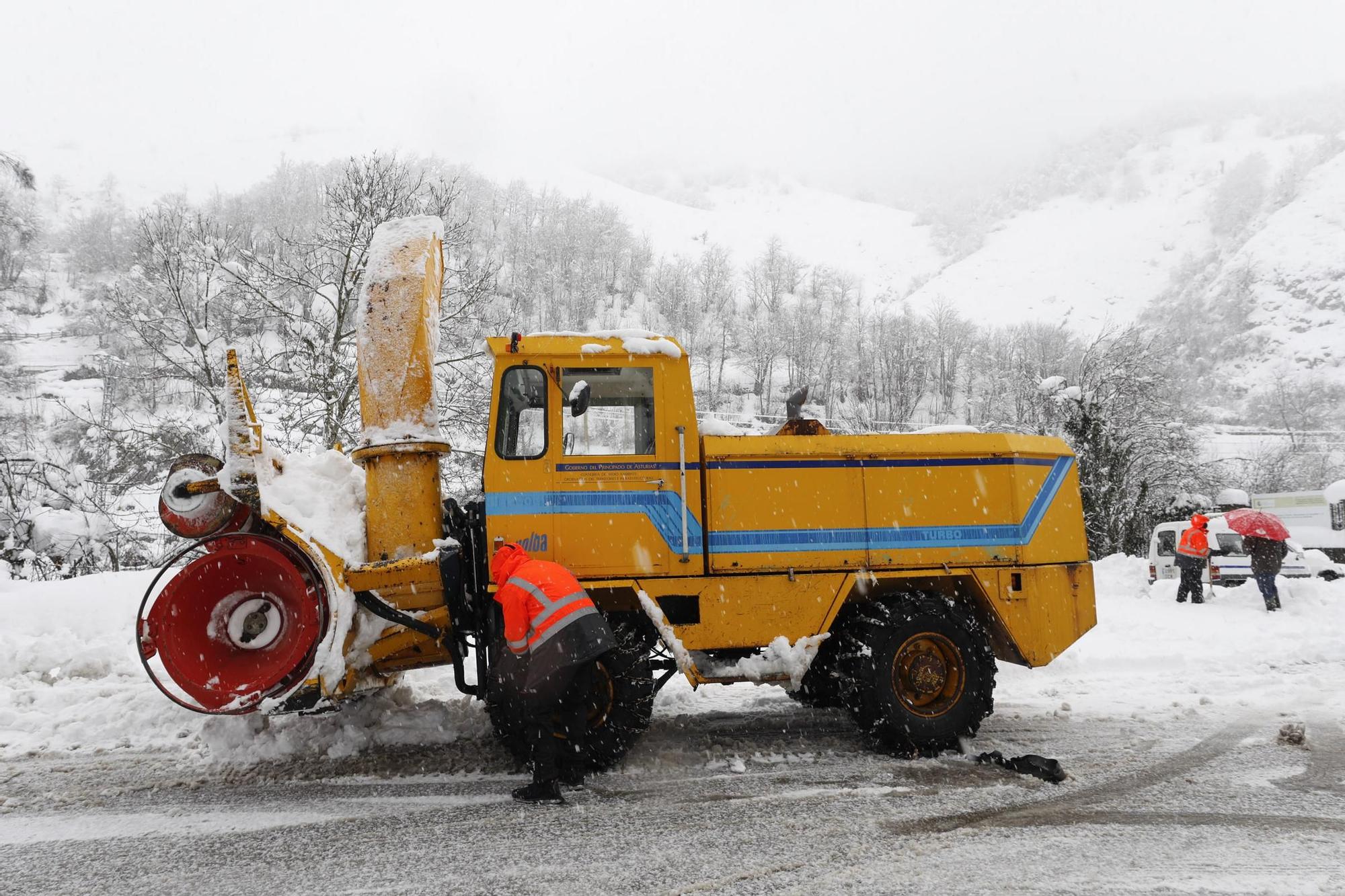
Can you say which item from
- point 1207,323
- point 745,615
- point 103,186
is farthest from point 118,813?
point 103,186

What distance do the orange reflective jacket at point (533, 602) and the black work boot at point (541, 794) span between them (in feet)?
2.57

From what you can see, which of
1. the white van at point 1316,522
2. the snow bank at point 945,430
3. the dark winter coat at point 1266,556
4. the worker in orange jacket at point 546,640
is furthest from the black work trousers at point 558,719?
the white van at point 1316,522

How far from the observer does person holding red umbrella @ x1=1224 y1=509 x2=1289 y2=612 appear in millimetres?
10734

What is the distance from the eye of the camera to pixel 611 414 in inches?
202

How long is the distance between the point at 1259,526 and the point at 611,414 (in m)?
10.7

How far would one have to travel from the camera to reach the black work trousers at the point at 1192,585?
11906 millimetres

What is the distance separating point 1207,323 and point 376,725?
7912 centimetres

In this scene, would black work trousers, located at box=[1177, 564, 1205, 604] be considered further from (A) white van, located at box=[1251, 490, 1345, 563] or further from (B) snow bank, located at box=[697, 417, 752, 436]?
(B) snow bank, located at box=[697, 417, 752, 436]

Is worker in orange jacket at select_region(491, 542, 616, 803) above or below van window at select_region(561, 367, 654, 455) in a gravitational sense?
below

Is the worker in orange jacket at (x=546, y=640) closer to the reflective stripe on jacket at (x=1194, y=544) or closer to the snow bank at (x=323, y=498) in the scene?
the snow bank at (x=323, y=498)

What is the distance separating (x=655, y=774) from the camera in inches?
190

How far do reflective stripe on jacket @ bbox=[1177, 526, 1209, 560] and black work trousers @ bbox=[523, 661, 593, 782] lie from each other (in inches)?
452

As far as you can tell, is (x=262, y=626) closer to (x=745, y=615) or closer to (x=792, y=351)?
(x=745, y=615)

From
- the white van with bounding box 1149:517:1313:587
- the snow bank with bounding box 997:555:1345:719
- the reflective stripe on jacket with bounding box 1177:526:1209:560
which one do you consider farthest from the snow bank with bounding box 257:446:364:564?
the white van with bounding box 1149:517:1313:587
